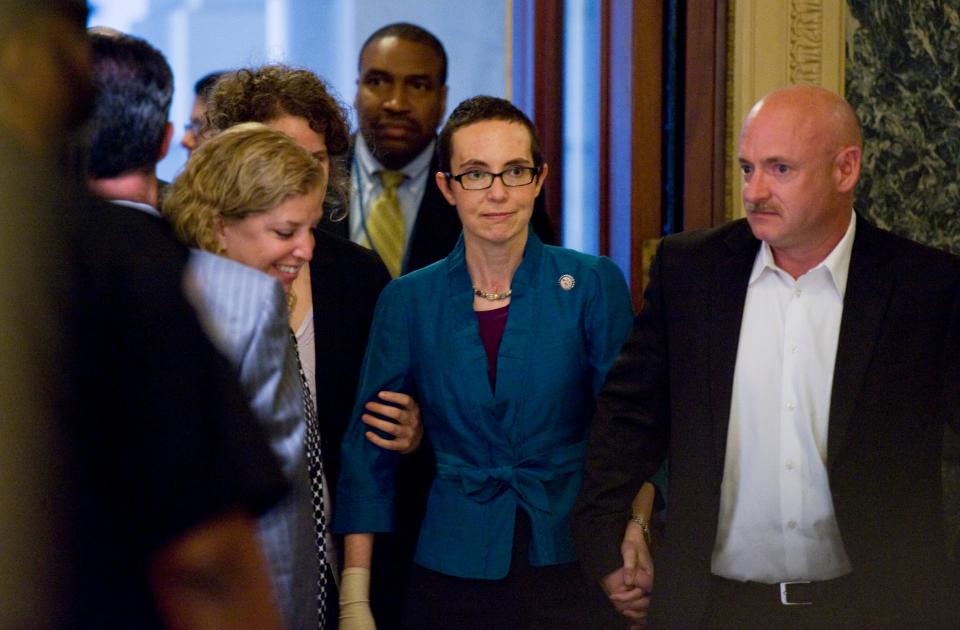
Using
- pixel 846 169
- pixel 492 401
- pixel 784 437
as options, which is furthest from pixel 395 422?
pixel 846 169

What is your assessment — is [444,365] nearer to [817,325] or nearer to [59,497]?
[817,325]

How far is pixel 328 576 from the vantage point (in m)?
2.48

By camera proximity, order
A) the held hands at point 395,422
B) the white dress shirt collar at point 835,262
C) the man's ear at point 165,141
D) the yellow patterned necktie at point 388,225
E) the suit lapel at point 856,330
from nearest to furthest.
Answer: the man's ear at point 165,141 → the suit lapel at point 856,330 → the white dress shirt collar at point 835,262 → the held hands at point 395,422 → the yellow patterned necktie at point 388,225

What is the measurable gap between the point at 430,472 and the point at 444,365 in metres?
0.37

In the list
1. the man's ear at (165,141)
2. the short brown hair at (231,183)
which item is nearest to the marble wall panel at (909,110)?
the short brown hair at (231,183)

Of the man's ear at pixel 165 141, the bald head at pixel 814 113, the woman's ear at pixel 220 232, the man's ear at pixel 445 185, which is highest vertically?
the bald head at pixel 814 113

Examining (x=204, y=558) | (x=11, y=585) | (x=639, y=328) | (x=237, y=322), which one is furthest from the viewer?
(x=639, y=328)

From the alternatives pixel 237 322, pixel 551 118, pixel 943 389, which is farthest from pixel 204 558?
pixel 551 118

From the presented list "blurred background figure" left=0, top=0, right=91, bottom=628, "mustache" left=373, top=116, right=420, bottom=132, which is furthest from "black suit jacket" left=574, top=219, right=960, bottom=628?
"mustache" left=373, top=116, right=420, bottom=132

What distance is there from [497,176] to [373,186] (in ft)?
4.72

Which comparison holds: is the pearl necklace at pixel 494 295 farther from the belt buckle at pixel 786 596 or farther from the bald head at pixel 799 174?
the belt buckle at pixel 786 596

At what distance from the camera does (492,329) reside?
8.50ft

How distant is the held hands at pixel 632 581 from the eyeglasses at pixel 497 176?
0.70 meters

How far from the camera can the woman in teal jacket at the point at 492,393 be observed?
8.15 feet
